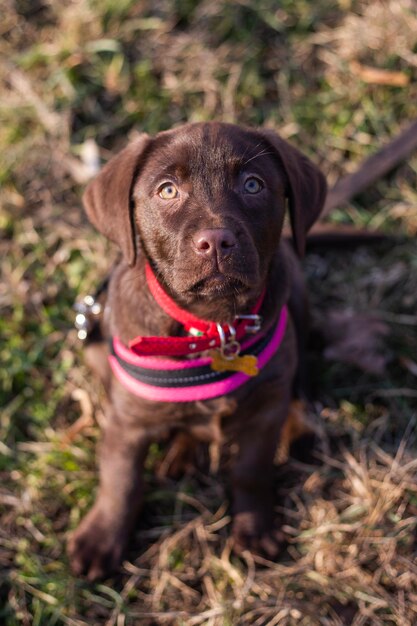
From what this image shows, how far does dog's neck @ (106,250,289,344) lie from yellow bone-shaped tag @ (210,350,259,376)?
5.6 inches

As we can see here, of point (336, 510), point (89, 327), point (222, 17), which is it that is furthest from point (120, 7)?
point (336, 510)

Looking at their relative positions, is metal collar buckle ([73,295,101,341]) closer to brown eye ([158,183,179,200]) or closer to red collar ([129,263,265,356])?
red collar ([129,263,265,356])

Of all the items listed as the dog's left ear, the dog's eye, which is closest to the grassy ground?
the dog's left ear

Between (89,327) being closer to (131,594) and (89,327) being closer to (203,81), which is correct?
(131,594)

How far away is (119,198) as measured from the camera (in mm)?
2566

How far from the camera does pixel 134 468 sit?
9.94ft

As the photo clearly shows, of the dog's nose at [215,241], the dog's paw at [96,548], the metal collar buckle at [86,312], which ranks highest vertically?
the dog's nose at [215,241]

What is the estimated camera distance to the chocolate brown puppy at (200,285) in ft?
7.87

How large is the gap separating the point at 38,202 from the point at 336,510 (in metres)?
2.34

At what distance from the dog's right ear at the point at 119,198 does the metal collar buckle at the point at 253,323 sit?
44 cm

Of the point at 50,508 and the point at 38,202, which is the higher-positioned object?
the point at 38,202

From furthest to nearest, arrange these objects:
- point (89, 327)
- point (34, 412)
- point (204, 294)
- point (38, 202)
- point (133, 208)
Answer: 1. point (38, 202)
2. point (34, 412)
3. point (89, 327)
4. point (133, 208)
5. point (204, 294)

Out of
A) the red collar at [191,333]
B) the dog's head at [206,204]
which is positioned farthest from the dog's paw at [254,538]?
the dog's head at [206,204]

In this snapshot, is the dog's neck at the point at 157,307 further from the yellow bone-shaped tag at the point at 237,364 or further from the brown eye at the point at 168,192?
the brown eye at the point at 168,192
